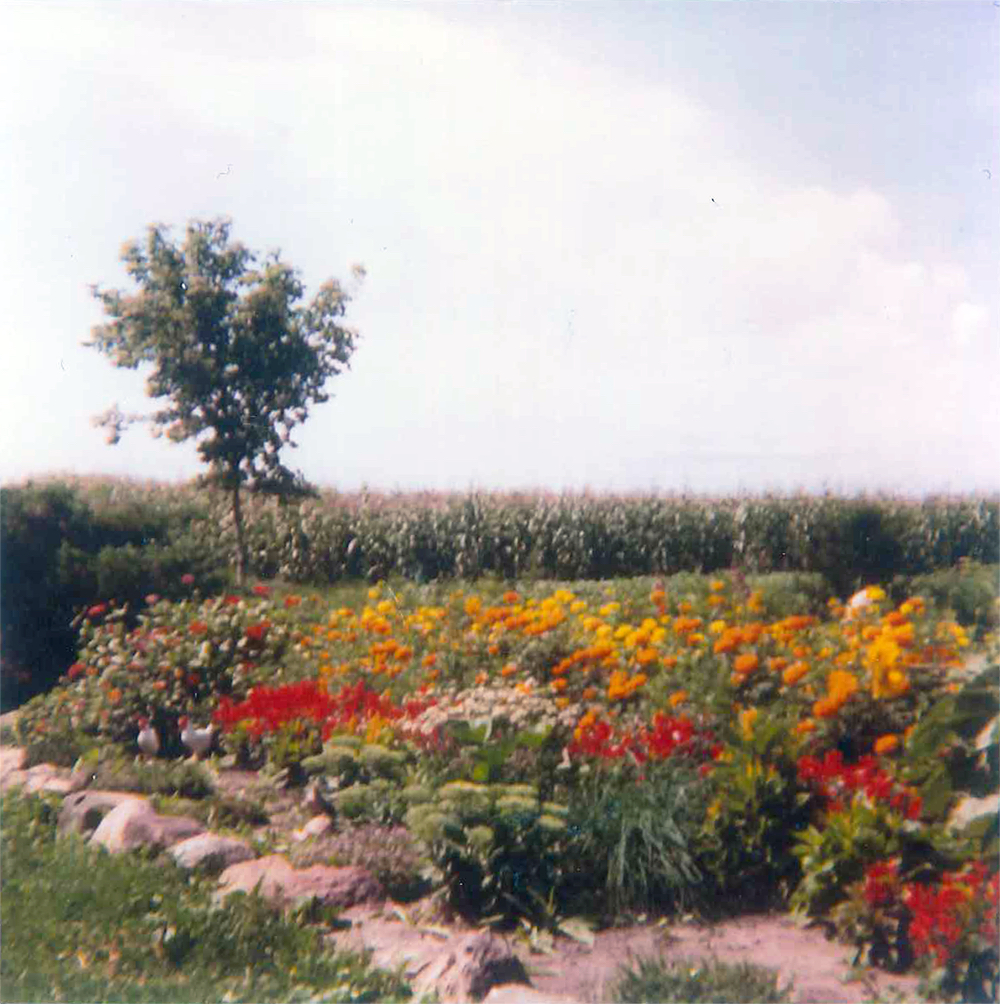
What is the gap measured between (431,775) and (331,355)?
247cm

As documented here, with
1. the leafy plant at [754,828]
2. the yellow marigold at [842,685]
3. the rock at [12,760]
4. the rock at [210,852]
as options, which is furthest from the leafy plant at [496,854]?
the rock at [12,760]

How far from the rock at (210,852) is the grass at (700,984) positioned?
201 cm

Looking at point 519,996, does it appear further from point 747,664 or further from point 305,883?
point 747,664

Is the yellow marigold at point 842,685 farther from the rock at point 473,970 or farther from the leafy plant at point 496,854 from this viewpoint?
the rock at point 473,970

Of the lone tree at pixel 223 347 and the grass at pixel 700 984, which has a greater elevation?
the lone tree at pixel 223 347

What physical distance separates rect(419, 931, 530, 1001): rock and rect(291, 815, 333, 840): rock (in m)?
1.28

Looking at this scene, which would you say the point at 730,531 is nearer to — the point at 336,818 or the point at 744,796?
the point at 744,796

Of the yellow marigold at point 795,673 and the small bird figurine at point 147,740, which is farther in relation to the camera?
the small bird figurine at point 147,740

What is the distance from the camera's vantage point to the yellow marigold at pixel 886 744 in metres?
4.36

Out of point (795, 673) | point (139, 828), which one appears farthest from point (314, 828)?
point (795, 673)

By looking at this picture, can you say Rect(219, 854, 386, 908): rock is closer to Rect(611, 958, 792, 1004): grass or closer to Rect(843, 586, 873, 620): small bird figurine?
Rect(611, 958, 792, 1004): grass

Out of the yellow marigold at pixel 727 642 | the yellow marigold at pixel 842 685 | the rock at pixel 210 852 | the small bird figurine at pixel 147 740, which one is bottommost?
the rock at pixel 210 852

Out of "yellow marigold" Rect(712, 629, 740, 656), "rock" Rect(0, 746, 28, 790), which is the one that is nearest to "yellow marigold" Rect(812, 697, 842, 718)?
"yellow marigold" Rect(712, 629, 740, 656)

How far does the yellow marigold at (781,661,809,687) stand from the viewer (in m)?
4.87
